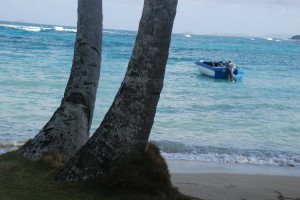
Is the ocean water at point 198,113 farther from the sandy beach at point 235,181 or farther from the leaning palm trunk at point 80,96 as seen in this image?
the leaning palm trunk at point 80,96

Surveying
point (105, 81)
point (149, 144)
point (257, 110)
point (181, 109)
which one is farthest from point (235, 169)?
point (105, 81)

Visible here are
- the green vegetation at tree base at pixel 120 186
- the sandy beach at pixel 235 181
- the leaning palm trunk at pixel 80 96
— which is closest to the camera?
the green vegetation at tree base at pixel 120 186

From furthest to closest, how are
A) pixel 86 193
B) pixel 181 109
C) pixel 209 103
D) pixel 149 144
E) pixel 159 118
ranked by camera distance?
pixel 209 103, pixel 181 109, pixel 159 118, pixel 149 144, pixel 86 193

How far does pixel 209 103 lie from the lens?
22.4 metres

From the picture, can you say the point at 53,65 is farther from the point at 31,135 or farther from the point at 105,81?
the point at 31,135

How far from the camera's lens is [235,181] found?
998 cm

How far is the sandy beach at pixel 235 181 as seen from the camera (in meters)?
8.66

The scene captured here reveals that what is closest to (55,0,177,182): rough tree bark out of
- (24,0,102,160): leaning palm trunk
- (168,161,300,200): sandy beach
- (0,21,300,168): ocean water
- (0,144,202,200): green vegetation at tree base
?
(0,144,202,200): green vegetation at tree base

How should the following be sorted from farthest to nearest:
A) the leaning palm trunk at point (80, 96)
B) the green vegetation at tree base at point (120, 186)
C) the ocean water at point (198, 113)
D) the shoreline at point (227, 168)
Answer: the ocean water at point (198, 113) < the shoreline at point (227, 168) < the leaning palm trunk at point (80, 96) < the green vegetation at tree base at point (120, 186)

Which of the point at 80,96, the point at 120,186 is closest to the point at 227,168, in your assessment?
the point at 80,96

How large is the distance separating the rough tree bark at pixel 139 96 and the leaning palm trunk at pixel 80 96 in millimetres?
1433

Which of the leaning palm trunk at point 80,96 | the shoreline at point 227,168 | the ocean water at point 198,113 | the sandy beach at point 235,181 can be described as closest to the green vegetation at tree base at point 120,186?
the leaning palm trunk at point 80,96

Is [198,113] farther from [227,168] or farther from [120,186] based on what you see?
[120,186]

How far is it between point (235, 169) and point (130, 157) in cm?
578
